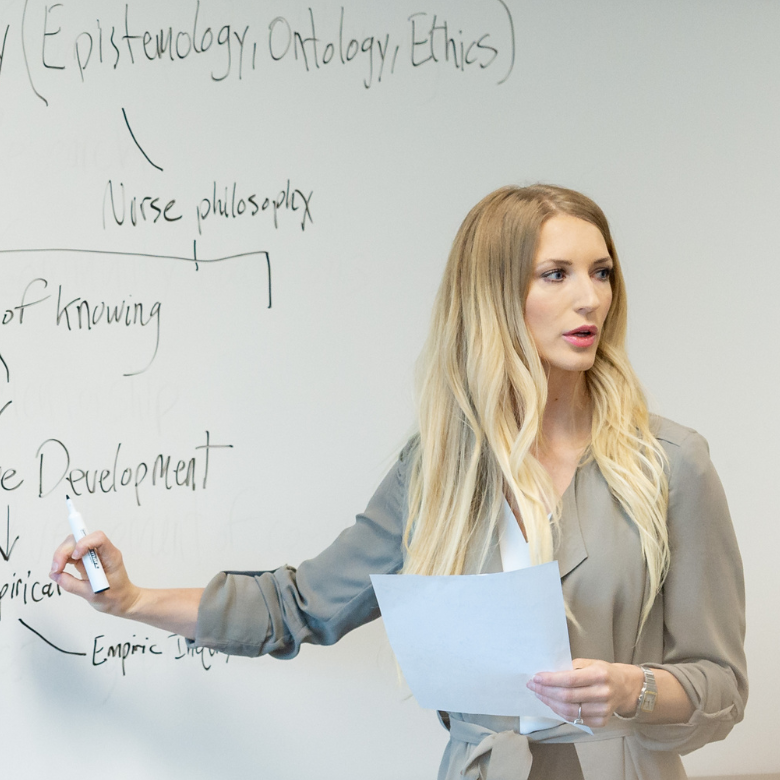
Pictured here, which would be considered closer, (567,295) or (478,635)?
(478,635)

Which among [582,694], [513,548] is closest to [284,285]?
[513,548]

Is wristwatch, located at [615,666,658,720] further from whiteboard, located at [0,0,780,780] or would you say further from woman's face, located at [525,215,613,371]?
whiteboard, located at [0,0,780,780]

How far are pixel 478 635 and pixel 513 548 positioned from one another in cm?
16

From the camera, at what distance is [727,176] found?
5.41ft

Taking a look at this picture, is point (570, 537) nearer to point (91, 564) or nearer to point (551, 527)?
point (551, 527)

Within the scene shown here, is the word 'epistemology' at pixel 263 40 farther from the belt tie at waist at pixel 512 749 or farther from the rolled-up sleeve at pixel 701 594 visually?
the belt tie at waist at pixel 512 749

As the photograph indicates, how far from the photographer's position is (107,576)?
112cm

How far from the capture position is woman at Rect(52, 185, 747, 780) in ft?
3.37

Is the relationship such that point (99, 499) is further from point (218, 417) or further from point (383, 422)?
point (383, 422)

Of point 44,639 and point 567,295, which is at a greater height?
point 567,295

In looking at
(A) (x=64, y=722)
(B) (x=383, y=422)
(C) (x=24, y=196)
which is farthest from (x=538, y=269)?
(A) (x=64, y=722)

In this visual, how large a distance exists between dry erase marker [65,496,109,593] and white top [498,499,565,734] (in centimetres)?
49

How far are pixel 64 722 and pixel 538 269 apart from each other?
1038mm

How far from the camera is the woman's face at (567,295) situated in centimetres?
109
